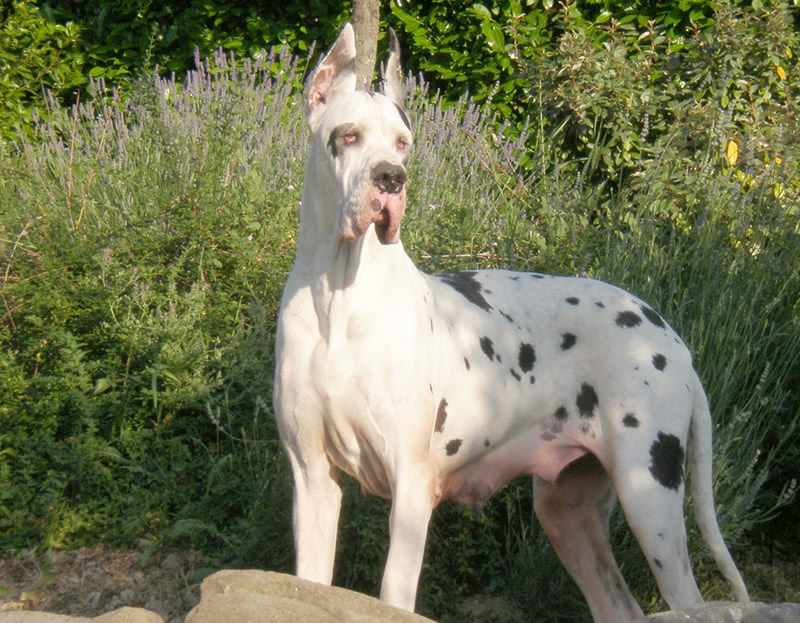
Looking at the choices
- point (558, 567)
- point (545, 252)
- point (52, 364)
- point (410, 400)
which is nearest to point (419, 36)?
point (545, 252)

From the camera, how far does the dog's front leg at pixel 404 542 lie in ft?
12.0

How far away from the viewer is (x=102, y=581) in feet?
15.9

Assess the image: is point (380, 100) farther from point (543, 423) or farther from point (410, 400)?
point (543, 423)

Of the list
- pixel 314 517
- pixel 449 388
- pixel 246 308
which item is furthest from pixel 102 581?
pixel 449 388

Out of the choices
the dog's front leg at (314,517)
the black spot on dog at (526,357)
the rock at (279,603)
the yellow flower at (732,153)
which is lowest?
the dog's front leg at (314,517)

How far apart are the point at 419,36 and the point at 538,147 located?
1.93m

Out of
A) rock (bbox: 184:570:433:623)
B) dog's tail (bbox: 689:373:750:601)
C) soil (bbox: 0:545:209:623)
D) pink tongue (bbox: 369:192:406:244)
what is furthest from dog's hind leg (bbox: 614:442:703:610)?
soil (bbox: 0:545:209:623)

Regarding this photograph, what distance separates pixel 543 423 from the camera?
4.25 meters

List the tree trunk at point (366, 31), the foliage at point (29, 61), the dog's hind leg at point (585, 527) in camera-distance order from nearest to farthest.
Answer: the dog's hind leg at point (585, 527)
the tree trunk at point (366, 31)
the foliage at point (29, 61)

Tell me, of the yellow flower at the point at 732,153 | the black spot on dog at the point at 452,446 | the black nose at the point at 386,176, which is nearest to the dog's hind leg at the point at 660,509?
the black spot on dog at the point at 452,446

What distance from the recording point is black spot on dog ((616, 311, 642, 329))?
4.27m

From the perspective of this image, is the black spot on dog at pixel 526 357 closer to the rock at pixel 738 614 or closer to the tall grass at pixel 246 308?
the tall grass at pixel 246 308

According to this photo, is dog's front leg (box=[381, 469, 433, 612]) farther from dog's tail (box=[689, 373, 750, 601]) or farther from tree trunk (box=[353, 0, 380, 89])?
tree trunk (box=[353, 0, 380, 89])

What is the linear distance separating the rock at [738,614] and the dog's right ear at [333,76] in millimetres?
2082
